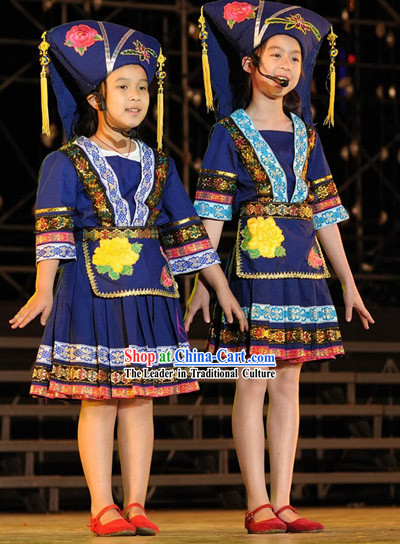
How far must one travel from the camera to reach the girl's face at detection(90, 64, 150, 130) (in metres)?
3.32

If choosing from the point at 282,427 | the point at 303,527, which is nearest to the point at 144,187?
the point at 282,427

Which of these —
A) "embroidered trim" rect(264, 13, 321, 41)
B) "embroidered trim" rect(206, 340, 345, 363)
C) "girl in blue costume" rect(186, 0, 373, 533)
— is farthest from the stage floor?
"embroidered trim" rect(264, 13, 321, 41)

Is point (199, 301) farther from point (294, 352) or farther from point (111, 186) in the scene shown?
point (111, 186)

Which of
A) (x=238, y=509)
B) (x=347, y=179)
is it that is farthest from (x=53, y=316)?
(x=347, y=179)

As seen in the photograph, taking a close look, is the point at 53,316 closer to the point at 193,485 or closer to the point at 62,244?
the point at 62,244

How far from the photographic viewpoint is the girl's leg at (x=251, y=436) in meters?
3.29

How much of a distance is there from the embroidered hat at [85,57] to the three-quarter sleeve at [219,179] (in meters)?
0.21

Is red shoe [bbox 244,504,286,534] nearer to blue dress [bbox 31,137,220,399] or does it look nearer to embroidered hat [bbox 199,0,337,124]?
blue dress [bbox 31,137,220,399]

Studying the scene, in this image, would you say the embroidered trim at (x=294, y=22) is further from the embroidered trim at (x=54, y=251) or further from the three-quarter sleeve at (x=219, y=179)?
the embroidered trim at (x=54, y=251)

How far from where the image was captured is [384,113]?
299 inches

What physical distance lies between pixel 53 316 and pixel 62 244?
213 mm

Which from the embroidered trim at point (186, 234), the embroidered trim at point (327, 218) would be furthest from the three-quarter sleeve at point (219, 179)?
the embroidered trim at point (327, 218)

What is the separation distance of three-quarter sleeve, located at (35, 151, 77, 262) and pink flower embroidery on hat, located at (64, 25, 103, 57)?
35 centimetres

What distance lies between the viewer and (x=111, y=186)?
3.26 meters
